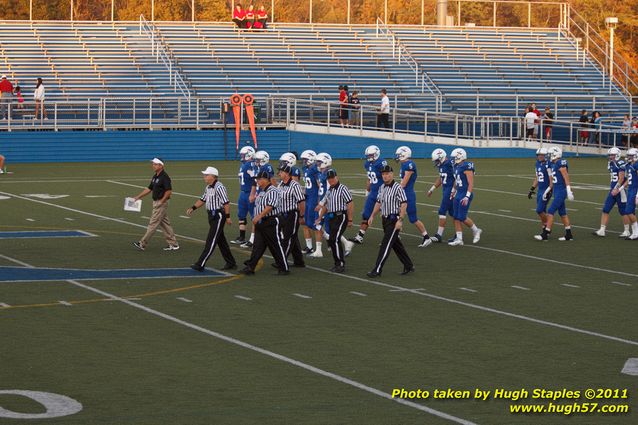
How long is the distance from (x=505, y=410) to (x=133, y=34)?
129ft

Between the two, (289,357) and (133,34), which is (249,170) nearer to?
(289,357)

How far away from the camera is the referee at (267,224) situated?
55.5 ft

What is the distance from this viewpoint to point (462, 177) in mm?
20891

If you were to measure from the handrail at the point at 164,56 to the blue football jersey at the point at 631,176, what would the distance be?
22.5 m

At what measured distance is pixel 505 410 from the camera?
10.0 meters

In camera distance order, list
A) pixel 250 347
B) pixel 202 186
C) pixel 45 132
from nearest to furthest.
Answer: pixel 250 347, pixel 202 186, pixel 45 132

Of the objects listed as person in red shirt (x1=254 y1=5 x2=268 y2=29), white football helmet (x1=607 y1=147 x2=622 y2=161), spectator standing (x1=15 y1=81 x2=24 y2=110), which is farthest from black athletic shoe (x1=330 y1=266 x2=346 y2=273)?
person in red shirt (x1=254 y1=5 x2=268 y2=29)

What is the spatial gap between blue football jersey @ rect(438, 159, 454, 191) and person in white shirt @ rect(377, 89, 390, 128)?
67.1ft

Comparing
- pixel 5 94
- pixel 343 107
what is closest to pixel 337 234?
pixel 5 94

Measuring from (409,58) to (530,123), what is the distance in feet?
26.6

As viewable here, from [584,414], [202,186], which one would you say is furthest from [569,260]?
[202,186]

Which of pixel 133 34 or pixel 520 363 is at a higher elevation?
pixel 133 34

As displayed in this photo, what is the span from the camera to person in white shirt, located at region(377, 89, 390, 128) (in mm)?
42062

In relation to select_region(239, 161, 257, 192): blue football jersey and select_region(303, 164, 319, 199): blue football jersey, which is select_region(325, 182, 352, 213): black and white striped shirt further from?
select_region(239, 161, 257, 192): blue football jersey
